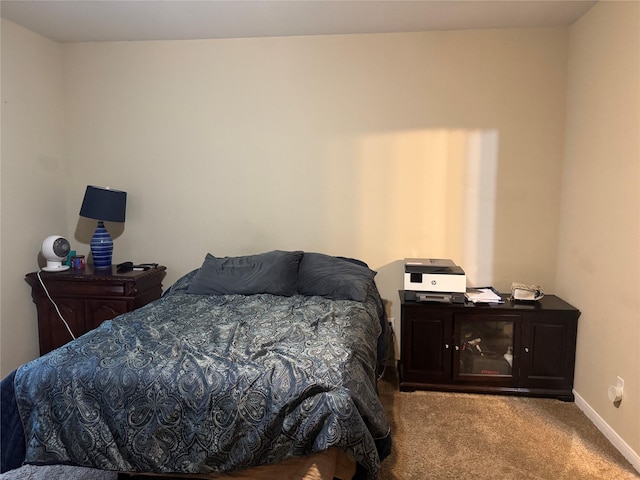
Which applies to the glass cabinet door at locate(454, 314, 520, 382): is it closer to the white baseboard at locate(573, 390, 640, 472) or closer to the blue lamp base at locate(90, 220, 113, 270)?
the white baseboard at locate(573, 390, 640, 472)

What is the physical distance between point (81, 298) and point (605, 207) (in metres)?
3.40

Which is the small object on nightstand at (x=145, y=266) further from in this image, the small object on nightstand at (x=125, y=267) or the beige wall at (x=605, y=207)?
the beige wall at (x=605, y=207)

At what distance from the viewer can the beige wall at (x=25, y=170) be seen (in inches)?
124

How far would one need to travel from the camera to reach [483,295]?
10.3ft

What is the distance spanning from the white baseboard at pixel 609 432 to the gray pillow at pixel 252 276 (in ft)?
6.29

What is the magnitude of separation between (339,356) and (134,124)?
2663 mm

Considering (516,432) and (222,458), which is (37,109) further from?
(516,432)

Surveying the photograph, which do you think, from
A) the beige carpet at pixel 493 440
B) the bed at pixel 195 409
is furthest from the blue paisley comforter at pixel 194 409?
the beige carpet at pixel 493 440

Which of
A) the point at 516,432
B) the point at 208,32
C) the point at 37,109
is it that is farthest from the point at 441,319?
the point at 37,109

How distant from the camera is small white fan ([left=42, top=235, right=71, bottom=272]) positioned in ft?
10.9

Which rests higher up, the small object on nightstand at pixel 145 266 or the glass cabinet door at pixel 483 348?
the small object on nightstand at pixel 145 266

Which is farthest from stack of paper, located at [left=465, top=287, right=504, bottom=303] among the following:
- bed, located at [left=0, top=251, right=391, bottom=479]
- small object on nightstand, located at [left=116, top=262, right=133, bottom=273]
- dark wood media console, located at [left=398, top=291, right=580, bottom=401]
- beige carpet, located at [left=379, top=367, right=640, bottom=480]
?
small object on nightstand, located at [left=116, top=262, right=133, bottom=273]

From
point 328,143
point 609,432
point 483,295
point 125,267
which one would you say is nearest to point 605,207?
point 483,295

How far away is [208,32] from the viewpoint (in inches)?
131
